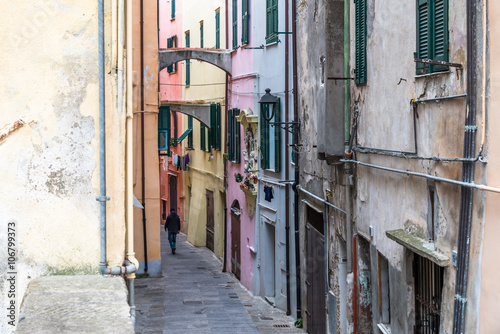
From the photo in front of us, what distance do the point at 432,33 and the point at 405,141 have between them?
5.12ft

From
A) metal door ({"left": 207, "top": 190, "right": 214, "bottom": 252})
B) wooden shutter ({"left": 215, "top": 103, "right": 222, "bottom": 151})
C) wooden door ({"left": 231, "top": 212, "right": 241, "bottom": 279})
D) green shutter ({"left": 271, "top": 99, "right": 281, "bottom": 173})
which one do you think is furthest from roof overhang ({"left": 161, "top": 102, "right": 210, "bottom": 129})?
green shutter ({"left": 271, "top": 99, "right": 281, "bottom": 173})

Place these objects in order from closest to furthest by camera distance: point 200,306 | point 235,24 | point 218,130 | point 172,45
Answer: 1. point 200,306
2. point 235,24
3. point 218,130
4. point 172,45

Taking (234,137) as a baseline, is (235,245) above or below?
below

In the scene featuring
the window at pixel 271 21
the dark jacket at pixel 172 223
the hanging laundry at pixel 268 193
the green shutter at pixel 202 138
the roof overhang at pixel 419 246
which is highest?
the window at pixel 271 21

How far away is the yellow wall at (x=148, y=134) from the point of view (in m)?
20.8

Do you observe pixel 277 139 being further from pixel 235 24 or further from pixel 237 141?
pixel 235 24

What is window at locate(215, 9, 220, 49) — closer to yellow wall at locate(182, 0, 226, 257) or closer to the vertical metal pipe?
yellow wall at locate(182, 0, 226, 257)

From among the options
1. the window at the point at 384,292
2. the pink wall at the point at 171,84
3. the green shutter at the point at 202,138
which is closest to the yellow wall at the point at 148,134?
the green shutter at the point at 202,138

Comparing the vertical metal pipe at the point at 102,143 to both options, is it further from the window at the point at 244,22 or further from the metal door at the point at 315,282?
the window at the point at 244,22

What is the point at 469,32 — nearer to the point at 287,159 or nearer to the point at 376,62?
the point at 376,62

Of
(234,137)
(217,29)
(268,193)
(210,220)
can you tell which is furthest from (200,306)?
(217,29)

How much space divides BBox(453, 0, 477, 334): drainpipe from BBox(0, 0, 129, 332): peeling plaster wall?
3.05 meters

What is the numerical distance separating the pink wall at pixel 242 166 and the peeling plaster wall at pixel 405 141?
9.31 m

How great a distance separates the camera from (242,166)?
21.9 metres
